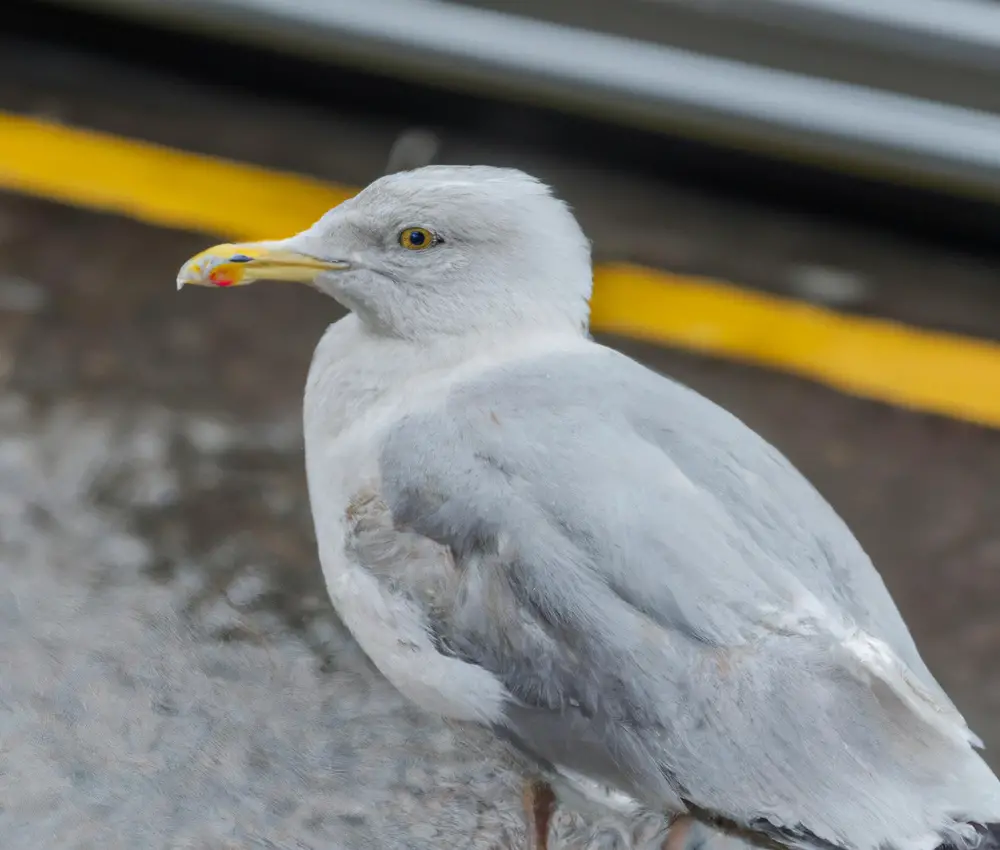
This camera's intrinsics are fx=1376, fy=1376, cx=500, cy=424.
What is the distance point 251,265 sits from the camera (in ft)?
5.22

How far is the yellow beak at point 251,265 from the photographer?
5.16 ft

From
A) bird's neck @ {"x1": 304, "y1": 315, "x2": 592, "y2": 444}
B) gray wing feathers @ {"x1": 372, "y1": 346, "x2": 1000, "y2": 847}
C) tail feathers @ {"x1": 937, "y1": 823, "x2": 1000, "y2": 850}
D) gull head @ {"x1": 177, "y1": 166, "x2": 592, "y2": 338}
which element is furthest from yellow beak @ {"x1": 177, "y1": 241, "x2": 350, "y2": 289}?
tail feathers @ {"x1": 937, "y1": 823, "x2": 1000, "y2": 850}

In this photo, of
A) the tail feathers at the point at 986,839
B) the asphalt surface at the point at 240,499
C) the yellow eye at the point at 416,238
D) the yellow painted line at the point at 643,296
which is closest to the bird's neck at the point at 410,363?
the yellow eye at the point at 416,238

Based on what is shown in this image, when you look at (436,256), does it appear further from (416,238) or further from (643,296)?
(643,296)

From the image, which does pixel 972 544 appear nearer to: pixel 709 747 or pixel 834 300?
pixel 834 300

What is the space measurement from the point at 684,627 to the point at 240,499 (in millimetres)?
1154

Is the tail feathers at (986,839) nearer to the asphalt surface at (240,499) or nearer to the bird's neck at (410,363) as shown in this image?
the asphalt surface at (240,499)

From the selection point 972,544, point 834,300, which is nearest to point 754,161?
point 834,300

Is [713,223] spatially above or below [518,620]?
below

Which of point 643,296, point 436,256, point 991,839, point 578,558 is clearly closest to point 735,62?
point 643,296

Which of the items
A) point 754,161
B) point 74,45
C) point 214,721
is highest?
point 754,161

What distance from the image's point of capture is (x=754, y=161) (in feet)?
9.17

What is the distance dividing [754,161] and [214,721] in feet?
5.16

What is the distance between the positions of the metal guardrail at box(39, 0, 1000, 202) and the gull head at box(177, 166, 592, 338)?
3.23ft
